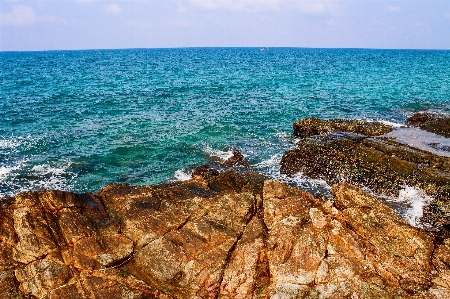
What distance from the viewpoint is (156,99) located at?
55.2m

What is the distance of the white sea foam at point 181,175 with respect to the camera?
1024 inches

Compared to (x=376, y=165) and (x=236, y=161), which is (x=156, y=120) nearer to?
(x=236, y=161)

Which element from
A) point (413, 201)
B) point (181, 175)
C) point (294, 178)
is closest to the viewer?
point (413, 201)

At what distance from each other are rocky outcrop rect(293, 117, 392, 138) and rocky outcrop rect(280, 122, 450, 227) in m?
3.43

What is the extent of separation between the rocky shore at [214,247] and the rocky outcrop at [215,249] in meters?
0.04

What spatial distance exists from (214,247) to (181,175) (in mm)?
13986

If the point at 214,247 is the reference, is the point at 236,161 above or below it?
below

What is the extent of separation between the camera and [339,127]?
32.4 meters

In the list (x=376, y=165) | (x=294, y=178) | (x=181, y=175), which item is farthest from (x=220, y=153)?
(x=376, y=165)

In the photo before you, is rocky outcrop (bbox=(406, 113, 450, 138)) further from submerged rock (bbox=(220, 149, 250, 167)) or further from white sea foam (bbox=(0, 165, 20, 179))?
white sea foam (bbox=(0, 165, 20, 179))

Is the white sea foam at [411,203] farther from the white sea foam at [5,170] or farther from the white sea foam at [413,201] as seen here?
the white sea foam at [5,170]

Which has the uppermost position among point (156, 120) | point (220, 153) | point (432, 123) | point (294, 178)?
point (432, 123)

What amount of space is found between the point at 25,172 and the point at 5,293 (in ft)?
58.9

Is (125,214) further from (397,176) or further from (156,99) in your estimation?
(156,99)
